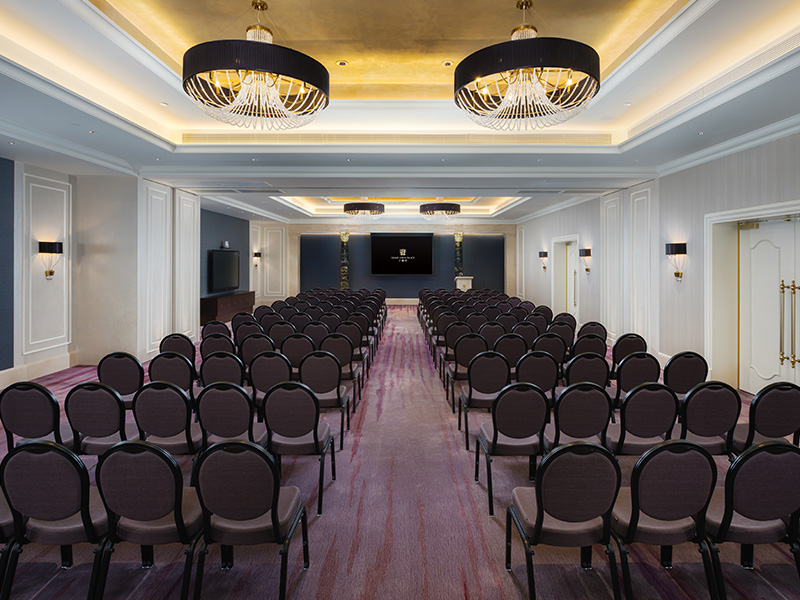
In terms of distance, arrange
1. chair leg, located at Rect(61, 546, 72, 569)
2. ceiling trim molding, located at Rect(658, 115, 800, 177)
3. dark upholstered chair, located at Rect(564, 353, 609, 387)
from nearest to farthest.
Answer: chair leg, located at Rect(61, 546, 72, 569) < dark upholstered chair, located at Rect(564, 353, 609, 387) < ceiling trim molding, located at Rect(658, 115, 800, 177)

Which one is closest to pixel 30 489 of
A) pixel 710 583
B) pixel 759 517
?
pixel 710 583

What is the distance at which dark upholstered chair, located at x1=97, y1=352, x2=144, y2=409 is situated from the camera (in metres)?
4.64

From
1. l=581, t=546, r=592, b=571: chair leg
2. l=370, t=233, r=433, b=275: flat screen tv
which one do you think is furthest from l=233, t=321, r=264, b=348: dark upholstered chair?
l=370, t=233, r=433, b=275: flat screen tv

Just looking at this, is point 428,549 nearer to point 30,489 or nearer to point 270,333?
point 30,489

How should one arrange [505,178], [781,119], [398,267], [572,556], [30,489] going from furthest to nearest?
1. [398,267]
2. [505,178]
3. [781,119]
4. [572,556]
5. [30,489]

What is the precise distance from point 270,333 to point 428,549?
474 centimetres

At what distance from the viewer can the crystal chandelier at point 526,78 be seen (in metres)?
3.60

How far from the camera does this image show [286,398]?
334 centimetres

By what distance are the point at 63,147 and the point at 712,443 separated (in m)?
8.12

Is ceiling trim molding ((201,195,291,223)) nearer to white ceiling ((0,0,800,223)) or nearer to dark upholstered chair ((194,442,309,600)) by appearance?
white ceiling ((0,0,800,223))

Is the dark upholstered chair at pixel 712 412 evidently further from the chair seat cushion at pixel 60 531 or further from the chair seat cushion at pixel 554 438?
the chair seat cushion at pixel 60 531

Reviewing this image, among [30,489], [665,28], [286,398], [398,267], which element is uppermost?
[665,28]

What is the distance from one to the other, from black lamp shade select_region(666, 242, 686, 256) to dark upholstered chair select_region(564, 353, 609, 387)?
4.13 metres

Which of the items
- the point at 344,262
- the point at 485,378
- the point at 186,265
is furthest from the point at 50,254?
the point at 344,262
